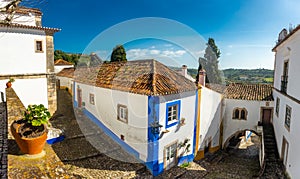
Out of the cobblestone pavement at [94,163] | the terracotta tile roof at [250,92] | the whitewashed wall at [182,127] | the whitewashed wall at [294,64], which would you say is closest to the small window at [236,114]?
the terracotta tile roof at [250,92]

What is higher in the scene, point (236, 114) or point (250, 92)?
point (250, 92)

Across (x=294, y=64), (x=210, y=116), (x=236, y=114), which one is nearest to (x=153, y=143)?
(x=210, y=116)

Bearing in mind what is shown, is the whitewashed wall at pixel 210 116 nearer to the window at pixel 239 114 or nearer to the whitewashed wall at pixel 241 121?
the whitewashed wall at pixel 241 121

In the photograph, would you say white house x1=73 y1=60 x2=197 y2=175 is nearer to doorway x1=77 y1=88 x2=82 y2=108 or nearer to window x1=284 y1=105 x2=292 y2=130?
doorway x1=77 y1=88 x2=82 y2=108

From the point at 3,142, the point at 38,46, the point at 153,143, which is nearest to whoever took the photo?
the point at 3,142

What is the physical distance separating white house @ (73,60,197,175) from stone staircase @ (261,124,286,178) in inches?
160

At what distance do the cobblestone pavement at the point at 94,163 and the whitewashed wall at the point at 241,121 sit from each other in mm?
2272

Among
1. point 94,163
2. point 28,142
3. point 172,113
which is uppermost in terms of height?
point 172,113

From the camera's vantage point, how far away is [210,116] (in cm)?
1329

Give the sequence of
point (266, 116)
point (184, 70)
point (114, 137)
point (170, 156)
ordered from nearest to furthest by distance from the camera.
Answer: point (170, 156)
point (114, 137)
point (184, 70)
point (266, 116)

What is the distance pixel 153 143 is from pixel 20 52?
8926 mm

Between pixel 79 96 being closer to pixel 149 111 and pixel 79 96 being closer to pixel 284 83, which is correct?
pixel 149 111

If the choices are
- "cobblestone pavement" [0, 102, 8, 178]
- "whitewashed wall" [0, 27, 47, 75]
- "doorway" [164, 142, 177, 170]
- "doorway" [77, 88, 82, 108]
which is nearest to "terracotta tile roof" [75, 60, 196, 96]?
"doorway" [77, 88, 82, 108]

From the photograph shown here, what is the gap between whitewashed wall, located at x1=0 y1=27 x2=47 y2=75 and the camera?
9.88 m
